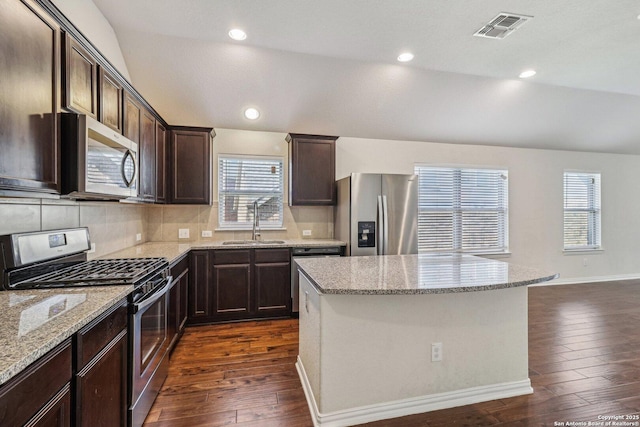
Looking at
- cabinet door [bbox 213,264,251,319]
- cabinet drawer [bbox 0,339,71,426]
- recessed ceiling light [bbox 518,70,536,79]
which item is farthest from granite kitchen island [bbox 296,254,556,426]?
recessed ceiling light [bbox 518,70,536,79]

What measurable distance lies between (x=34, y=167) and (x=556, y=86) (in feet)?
17.4

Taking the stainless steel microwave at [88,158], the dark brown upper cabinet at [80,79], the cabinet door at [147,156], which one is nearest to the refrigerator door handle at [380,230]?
the cabinet door at [147,156]

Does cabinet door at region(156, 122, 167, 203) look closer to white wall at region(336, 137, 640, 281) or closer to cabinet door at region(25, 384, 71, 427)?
white wall at region(336, 137, 640, 281)

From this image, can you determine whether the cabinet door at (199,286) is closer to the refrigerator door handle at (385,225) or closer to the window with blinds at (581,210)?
the refrigerator door handle at (385,225)

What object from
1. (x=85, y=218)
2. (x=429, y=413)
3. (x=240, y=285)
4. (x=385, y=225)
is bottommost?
(x=429, y=413)

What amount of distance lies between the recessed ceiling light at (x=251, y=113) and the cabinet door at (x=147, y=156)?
1.07 meters

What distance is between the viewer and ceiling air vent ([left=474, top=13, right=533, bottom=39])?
2.40 metres

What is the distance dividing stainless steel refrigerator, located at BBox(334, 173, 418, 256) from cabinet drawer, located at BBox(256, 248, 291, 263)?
0.77 m

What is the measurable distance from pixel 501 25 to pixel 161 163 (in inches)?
143

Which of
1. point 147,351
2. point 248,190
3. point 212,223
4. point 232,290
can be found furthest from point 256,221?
point 147,351

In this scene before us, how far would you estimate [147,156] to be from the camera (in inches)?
114

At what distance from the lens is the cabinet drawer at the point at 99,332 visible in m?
1.14

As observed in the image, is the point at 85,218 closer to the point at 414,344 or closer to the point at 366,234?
the point at 414,344

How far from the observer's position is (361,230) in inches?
142
